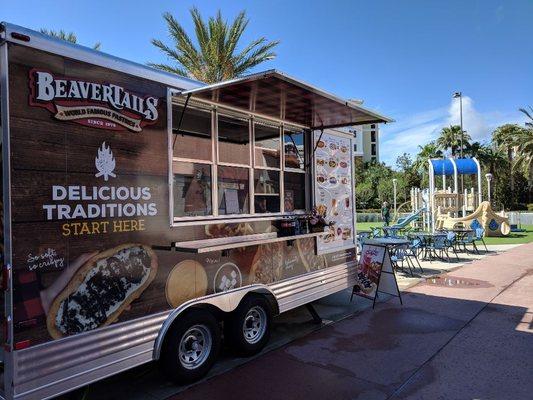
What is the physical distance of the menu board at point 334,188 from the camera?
6.79m

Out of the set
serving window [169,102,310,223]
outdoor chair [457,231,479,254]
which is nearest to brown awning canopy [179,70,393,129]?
serving window [169,102,310,223]

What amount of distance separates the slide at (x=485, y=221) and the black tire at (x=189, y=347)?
1911cm

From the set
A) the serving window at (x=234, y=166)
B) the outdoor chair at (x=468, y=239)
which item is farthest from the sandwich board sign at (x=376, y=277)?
the outdoor chair at (x=468, y=239)

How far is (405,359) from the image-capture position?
203 inches

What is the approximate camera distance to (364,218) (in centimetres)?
3928

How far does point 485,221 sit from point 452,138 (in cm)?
3043

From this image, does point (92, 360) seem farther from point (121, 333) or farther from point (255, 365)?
point (255, 365)

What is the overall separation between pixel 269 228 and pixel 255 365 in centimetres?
170

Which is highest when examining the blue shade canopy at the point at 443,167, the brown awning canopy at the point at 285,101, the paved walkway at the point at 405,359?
the blue shade canopy at the point at 443,167

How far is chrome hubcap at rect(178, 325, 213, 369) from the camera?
4391mm

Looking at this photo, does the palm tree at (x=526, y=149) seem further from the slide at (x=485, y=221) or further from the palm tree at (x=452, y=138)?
the slide at (x=485, y=221)

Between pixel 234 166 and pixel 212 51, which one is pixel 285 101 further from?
pixel 212 51

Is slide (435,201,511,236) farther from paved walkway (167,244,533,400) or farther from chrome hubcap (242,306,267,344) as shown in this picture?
chrome hubcap (242,306,267,344)

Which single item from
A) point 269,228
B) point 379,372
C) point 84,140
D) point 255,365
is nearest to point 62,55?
point 84,140
